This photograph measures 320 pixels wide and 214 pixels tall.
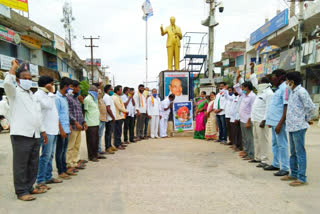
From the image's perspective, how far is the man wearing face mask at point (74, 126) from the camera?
4652 millimetres

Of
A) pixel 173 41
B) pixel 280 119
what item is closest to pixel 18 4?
pixel 173 41

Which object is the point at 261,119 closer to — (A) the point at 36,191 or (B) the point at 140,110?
(A) the point at 36,191

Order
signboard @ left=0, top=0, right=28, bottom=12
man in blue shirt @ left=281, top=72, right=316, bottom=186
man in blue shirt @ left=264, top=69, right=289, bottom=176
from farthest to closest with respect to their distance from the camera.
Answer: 1. signboard @ left=0, top=0, right=28, bottom=12
2. man in blue shirt @ left=264, top=69, right=289, bottom=176
3. man in blue shirt @ left=281, top=72, right=316, bottom=186

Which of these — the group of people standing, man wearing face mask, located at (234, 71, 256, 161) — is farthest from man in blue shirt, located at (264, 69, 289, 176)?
man wearing face mask, located at (234, 71, 256, 161)

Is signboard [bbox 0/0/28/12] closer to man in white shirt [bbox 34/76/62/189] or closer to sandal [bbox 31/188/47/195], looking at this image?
man in white shirt [bbox 34/76/62/189]

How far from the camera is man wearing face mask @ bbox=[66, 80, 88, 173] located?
4652 mm

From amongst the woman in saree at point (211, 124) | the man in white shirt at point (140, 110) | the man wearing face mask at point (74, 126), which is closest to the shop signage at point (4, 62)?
the man in white shirt at point (140, 110)

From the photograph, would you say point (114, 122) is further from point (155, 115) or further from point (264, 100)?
point (264, 100)

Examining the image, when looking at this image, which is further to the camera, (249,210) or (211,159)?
(211,159)

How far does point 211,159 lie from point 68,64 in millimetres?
26142

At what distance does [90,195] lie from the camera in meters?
3.43

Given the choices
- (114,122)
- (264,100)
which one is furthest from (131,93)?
(264,100)

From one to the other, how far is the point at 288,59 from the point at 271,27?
403 centimetres

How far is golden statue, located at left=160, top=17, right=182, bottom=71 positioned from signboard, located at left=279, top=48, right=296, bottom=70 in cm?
1009
